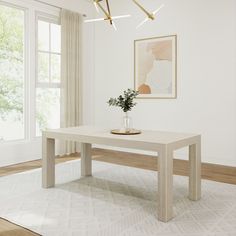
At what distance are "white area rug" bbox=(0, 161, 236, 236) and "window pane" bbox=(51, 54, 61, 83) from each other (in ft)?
6.49

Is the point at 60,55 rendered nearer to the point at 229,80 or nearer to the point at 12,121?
the point at 12,121

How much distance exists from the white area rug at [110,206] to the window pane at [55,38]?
2.37m

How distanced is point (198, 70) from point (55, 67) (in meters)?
2.39

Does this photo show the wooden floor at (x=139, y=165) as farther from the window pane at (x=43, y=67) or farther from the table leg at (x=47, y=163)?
the window pane at (x=43, y=67)

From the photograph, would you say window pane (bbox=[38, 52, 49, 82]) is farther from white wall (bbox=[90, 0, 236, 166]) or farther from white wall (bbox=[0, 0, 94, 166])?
white wall (bbox=[90, 0, 236, 166])

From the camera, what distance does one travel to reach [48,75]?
197 inches

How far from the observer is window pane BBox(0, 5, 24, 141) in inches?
174

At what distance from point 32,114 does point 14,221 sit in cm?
259

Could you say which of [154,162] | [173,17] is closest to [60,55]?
[173,17]

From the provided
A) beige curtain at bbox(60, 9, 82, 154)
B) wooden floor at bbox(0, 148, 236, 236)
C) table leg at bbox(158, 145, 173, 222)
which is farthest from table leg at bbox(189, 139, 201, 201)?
beige curtain at bbox(60, 9, 82, 154)

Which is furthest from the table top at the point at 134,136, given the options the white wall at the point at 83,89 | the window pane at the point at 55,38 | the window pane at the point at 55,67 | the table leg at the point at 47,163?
the window pane at the point at 55,38

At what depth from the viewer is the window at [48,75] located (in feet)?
16.0

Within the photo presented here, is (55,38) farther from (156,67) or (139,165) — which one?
(139,165)

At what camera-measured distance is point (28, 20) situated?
459 cm
